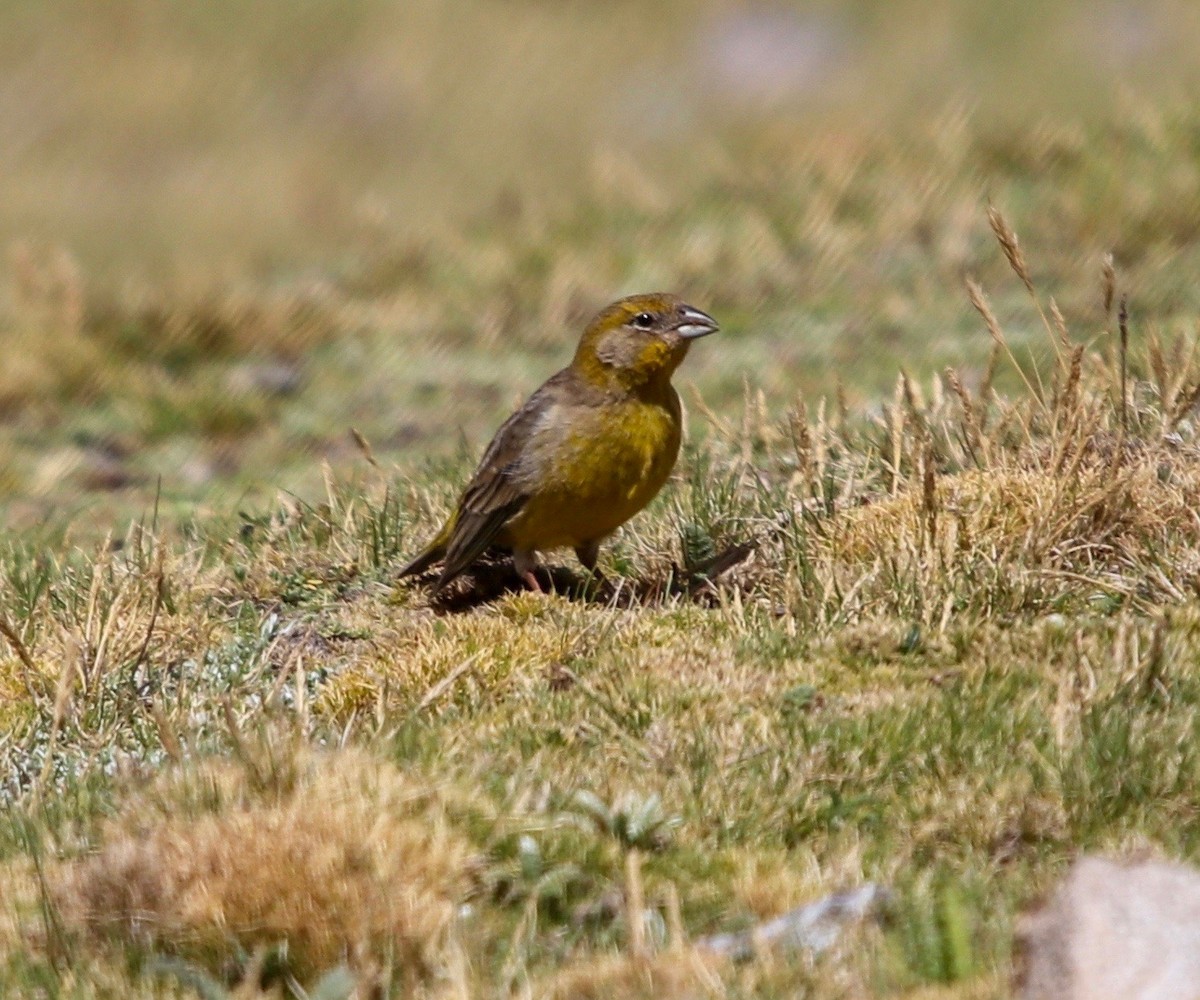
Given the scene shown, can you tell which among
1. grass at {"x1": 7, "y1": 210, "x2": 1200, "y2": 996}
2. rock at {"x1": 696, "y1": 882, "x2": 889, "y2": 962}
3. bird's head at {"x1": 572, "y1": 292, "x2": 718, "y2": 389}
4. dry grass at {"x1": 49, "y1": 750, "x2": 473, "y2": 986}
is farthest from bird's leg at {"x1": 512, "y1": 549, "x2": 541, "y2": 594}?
rock at {"x1": 696, "y1": 882, "x2": 889, "y2": 962}

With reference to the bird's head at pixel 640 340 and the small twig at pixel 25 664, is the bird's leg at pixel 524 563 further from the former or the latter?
the small twig at pixel 25 664

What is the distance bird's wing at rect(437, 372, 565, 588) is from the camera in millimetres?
7246

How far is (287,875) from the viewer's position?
457cm

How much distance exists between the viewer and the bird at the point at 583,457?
7188 millimetres

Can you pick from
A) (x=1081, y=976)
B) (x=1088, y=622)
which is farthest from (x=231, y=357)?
(x=1081, y=976)

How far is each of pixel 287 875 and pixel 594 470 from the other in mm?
2856

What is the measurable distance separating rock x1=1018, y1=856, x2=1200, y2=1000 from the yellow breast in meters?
3.29

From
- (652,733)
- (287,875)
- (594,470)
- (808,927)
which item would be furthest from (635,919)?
(594,470)

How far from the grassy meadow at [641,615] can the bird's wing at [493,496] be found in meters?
0.20

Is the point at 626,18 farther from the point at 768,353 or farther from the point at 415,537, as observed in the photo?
the point at 415,537

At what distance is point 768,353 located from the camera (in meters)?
13.2

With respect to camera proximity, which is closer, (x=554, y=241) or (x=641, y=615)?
(x=641, y=615)

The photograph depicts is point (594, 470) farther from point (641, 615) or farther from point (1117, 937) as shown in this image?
point (1117, 937)

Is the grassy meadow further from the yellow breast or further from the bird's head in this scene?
the bird's head
